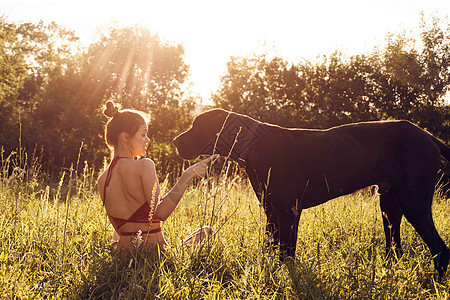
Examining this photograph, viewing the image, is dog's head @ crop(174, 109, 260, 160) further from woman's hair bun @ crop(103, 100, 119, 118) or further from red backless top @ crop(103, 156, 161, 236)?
red backless top @ crop(103, 156, 161, 236)

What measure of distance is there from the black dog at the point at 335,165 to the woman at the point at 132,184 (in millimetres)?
763

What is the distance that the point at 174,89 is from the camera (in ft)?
80.0

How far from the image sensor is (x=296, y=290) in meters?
2.61

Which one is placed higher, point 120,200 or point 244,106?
point 244,106

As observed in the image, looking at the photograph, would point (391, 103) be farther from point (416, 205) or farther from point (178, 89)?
point (416, 205)

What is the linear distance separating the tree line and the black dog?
11.0 m

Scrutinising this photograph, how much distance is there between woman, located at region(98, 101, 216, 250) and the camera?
9.39 feet

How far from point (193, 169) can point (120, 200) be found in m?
0.64

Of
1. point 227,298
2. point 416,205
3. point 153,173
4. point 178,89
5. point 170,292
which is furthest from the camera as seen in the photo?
point 178,89

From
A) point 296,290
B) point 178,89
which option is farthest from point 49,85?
point 296,290

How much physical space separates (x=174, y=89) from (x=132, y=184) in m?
22.0

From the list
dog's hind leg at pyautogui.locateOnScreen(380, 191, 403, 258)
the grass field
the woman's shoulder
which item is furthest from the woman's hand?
dog's hind leg at pyautogui.locateOnScreen(380, 191, 403, 258)

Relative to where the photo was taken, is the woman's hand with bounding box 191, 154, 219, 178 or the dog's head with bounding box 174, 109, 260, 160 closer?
the woman's hand with bounding box 191, 154, 219, 178

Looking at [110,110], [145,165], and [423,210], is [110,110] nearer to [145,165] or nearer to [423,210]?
[145,165]
